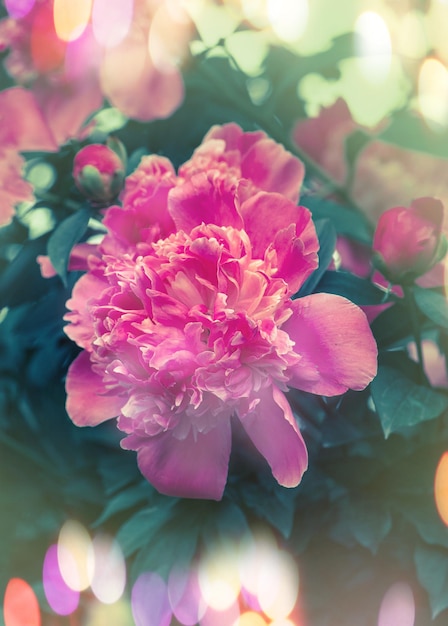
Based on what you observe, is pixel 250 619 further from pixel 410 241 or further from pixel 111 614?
pixel 410 241

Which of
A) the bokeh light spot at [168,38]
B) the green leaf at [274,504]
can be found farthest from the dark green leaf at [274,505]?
the bokeh light spot at [168,38]

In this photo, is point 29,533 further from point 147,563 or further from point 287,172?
point 287,172

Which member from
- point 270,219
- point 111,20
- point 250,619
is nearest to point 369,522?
point 250,619

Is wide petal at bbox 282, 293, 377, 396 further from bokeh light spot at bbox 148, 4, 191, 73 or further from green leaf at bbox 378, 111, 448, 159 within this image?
bokeh light spot at bbox 148, 4, 191, 73

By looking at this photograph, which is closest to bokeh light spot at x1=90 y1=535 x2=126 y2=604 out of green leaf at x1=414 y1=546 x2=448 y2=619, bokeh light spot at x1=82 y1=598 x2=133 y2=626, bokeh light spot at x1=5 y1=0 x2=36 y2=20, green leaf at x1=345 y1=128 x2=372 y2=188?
bokeh light spot at x1=82 y1=598 x2=133 y2=626

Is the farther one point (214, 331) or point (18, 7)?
point (18, 7)

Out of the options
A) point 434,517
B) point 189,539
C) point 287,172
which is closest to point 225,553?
point 189,539
